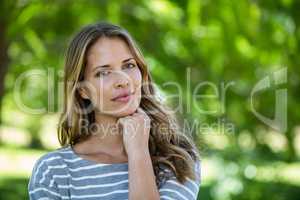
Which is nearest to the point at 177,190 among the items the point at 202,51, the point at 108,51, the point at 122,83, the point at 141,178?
the point at 141,178

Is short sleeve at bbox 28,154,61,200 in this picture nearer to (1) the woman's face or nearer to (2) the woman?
(2) the woman

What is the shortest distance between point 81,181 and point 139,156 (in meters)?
0.23

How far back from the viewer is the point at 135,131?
266cm

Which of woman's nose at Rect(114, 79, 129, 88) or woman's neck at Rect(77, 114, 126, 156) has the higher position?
woman's nose at Rect(114, 79, 129, 88)

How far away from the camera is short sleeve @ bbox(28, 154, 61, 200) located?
252 cm

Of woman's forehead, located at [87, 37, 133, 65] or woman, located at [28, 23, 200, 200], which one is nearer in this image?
woman, located at [28, 23, 200, 200]

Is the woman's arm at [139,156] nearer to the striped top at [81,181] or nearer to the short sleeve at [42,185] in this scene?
the striped top at [81,181]

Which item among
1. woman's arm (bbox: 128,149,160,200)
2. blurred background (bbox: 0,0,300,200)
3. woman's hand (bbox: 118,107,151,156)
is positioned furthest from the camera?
blurred background (bbox: 0,0,300,200)

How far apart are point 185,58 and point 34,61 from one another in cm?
119

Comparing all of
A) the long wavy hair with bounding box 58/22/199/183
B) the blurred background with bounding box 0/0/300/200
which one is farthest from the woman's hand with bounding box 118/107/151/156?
the blurred background with bounding box 0/0/300/200

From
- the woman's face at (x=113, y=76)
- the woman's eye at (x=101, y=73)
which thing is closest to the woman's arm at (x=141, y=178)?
the woman's face at (x=113, y=76)

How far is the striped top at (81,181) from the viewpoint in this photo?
2.54m

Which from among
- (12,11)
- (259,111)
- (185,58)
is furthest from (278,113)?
(12,11)

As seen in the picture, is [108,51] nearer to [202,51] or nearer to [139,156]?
[139,156]
